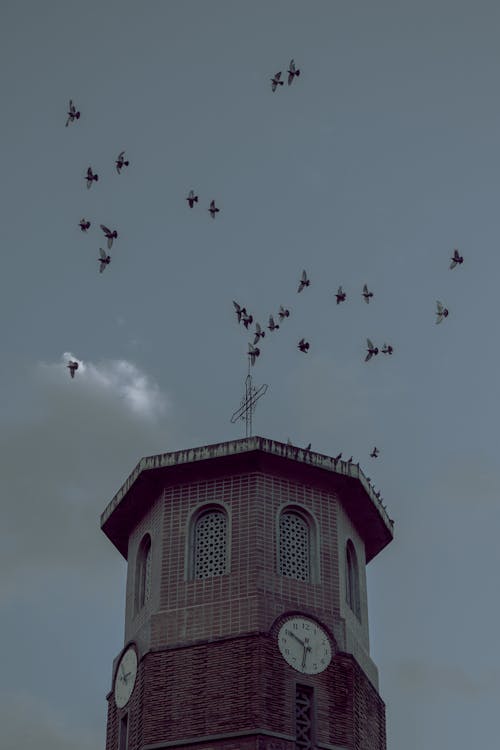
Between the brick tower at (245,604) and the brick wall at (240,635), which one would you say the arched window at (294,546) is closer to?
the brick tower at (245,604)

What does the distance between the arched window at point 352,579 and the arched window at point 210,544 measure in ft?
13.0

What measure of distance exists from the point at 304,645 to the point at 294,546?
3.12m

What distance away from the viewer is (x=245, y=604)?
47719mm

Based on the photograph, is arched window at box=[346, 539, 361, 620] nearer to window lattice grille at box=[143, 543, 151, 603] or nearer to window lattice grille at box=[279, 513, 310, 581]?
window lattice grille at box=[279, 513, 310, 581]

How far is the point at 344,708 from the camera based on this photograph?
4725cm

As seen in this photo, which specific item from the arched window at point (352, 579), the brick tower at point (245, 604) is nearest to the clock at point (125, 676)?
the brick tower at point (245, 604)

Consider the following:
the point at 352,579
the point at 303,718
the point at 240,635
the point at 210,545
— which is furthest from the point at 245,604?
the point at 352,579

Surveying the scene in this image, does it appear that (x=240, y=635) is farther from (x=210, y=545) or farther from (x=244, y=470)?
(x=244, y=470)

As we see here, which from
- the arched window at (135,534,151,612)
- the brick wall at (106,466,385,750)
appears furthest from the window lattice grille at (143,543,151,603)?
the brick wall at (106,466,385,750)

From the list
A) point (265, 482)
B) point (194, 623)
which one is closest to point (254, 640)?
point (194, 623)

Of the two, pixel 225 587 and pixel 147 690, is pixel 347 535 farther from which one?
pixel 147 690

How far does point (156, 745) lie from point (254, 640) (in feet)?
12.3

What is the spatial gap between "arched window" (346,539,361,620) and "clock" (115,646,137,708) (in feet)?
21.0

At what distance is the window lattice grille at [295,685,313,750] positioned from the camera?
46.0 m
